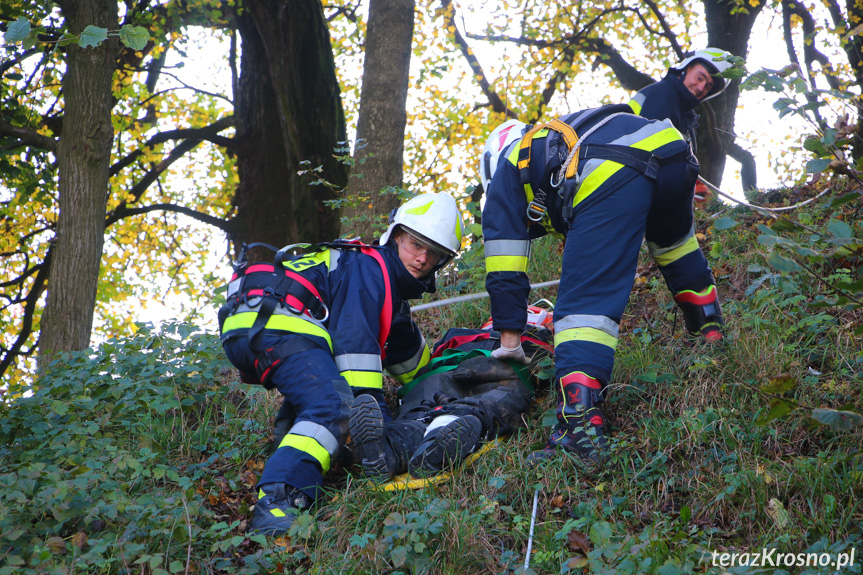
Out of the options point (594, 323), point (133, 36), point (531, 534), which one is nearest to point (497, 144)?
point (594, 323)

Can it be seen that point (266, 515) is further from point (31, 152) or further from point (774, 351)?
point (31, 152)

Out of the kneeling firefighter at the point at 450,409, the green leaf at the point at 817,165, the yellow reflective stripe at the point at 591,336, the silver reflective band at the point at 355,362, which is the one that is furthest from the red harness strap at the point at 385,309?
the green leaf at the point at 817,165

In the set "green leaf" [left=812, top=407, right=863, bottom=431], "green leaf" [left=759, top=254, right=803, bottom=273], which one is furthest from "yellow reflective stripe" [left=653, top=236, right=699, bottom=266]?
"green leaf" [left=812, top=407, right=863, bottom=431]

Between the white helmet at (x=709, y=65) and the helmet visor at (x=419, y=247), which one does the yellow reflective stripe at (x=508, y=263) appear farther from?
the white helmet at (x=709, y=65)

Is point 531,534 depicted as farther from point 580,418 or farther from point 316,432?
point 316,432

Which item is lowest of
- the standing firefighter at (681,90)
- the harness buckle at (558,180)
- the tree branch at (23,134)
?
the harness buckle at (558,180)

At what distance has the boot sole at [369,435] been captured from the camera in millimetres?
3301

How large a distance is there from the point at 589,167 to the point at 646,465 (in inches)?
60.1

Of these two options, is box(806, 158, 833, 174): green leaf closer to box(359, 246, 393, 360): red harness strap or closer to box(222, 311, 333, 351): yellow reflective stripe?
box(359, 246, 393, 360): red harness strap

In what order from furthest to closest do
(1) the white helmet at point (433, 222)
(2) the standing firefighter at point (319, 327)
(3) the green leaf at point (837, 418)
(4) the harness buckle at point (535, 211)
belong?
1. (1) the white helmet at point (433, 222)
2. (4) the harness buckle at point (535, 211)
3. (2) the standing firefighter at point (319, 327)
4. (3) the green leaf at point (837, 418)

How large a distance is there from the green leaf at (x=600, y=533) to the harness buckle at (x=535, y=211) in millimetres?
1766

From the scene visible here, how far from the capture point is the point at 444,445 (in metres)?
3.39

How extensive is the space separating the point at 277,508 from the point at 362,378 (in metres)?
0.74

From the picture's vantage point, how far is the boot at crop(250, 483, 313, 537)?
3004 mm
